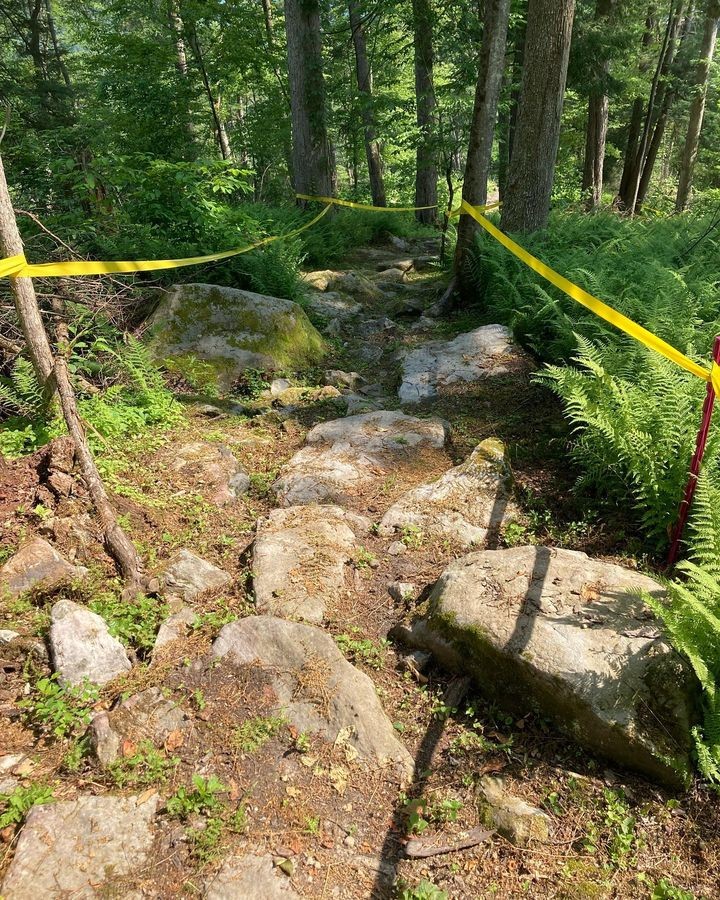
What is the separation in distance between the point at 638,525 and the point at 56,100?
1959 centimetres

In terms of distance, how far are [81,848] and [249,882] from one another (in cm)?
67

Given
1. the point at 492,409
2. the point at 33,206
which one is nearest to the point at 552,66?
the point at 492,409

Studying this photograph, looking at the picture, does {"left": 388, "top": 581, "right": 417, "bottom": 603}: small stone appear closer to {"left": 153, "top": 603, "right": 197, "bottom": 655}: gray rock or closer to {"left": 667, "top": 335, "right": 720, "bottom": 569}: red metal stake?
{"left": 153, "top": 603, "right": 197, "bottom": 655}: gray rock

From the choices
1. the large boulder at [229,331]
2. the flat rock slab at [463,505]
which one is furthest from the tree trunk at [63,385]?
the large boulder at [229,331]

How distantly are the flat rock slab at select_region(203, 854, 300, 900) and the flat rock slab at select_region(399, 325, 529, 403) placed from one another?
4707mm

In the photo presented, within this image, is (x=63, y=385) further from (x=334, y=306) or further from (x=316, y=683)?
(x=334, y=306)

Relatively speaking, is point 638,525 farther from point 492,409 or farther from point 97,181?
point 97,181

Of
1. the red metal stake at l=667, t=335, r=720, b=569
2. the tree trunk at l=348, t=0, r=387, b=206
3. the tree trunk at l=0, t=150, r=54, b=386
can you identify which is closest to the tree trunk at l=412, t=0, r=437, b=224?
the tree trunk at l=348, t=0, r=387, b=206

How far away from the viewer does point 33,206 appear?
6523 mm

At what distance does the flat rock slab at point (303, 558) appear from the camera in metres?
3.53

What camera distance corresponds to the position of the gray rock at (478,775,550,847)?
2.39m

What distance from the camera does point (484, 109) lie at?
25.4ft

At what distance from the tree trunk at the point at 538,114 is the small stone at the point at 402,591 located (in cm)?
738

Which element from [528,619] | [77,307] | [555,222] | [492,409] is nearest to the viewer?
[528,619]
